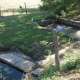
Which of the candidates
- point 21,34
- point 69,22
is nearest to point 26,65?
point 21,34

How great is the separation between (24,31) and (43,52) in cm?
329

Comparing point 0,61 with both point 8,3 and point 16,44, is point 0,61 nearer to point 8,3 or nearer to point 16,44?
point 16,44

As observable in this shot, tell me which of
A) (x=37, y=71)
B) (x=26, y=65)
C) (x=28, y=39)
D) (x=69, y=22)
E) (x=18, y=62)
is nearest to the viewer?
(x=37, y=71)

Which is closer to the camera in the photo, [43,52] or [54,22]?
[43,52]

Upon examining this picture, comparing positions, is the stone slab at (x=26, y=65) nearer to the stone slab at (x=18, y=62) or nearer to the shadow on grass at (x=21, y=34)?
the stone slab at (x=18, y=62)

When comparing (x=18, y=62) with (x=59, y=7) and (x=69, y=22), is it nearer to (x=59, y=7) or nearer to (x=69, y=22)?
(x=69, y=22)

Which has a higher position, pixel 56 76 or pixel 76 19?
pixel 76 19

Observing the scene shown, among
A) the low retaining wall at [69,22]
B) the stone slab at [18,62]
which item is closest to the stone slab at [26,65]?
the stone slab at [18,62]

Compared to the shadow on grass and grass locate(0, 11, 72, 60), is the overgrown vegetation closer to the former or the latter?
the shadow on grass

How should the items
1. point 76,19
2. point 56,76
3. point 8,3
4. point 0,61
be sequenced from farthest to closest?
point 8,3 → point 76,19 → point 0,61 → point 56,76

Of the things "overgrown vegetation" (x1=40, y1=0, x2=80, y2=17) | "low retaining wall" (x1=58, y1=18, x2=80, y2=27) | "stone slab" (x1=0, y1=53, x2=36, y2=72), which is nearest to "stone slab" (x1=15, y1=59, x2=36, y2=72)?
"stone slab" (x1=0, y1=53, x2=36, y2=72)

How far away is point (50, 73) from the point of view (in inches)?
302

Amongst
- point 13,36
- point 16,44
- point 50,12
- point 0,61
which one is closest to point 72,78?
point 0,61

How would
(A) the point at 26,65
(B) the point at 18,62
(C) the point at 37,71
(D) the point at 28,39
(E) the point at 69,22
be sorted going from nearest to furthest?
(C) the point at 37,71 → (A) the point at 26,65 → (B) the point at 18,62 → (D) the point at 28,39 → (E) the point at 69,22
